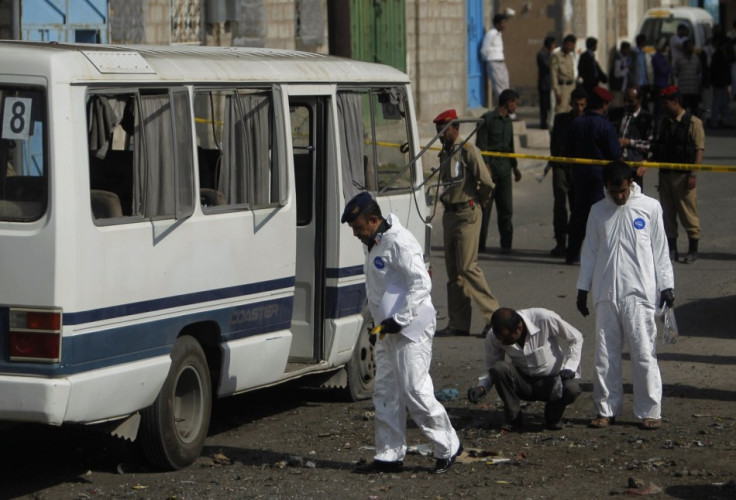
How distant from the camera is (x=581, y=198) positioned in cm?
1496

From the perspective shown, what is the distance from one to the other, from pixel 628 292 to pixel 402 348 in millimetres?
1897

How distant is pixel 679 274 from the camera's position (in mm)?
14828

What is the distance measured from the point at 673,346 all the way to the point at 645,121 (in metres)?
4.76

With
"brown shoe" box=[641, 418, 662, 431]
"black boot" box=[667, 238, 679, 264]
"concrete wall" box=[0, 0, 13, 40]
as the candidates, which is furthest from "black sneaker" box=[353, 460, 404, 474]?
"concrete wall" box=[0, 0, 13, 40]

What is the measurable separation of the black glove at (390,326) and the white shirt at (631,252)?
1923 millimetres

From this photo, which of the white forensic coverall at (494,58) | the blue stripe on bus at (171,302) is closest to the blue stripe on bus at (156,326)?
the blue stripe on bus at (171,302)

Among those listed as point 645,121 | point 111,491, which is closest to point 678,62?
point 645,121

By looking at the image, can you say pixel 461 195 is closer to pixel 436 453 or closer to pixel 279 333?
pixel 279 333

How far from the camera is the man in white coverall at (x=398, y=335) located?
7.78 metres

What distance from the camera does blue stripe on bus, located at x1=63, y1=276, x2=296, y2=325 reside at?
23.4ft

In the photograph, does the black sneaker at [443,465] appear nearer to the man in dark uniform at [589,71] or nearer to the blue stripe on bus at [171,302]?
the blue stripe on bus at [171,302]

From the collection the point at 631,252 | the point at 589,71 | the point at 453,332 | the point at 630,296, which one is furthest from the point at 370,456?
the point at 589,71

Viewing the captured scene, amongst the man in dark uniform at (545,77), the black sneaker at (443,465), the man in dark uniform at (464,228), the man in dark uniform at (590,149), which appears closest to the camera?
the black sneaker at (443,465)

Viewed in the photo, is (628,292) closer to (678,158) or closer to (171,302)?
(171,302)
